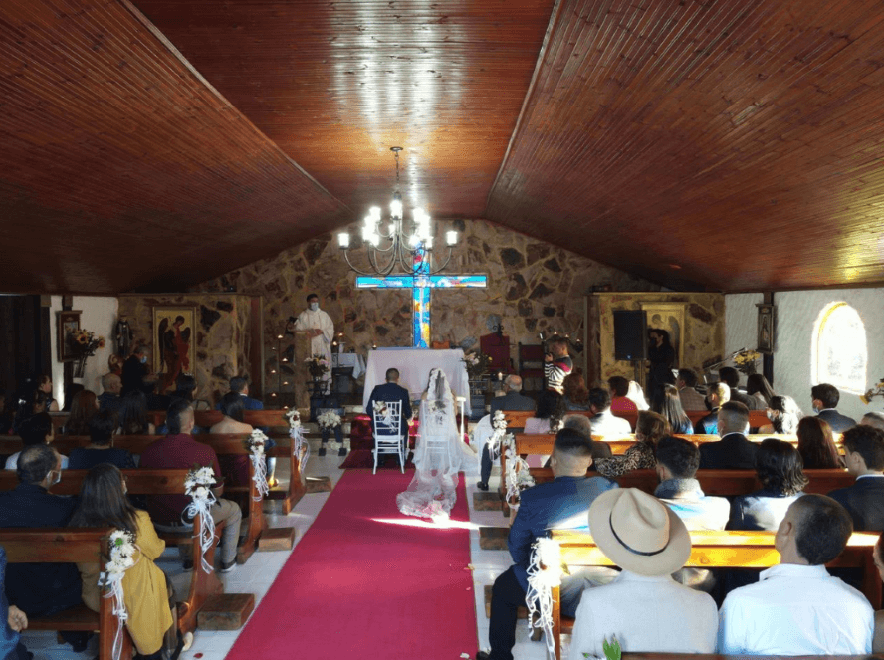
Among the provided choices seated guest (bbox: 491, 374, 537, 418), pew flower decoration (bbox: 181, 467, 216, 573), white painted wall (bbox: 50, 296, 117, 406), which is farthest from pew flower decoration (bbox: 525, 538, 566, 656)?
white painted wall (bbox: 50, 296, 117, 406)

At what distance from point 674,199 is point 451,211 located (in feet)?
24.8

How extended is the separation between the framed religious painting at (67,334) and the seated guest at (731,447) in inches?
408

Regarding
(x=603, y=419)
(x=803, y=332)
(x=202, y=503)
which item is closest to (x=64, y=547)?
(x=202, y=503)

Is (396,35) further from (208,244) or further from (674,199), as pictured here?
(208,244)

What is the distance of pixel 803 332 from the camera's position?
37.1ft

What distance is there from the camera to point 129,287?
14.7 meters

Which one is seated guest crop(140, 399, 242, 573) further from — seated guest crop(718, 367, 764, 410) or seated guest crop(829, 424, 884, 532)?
seated guest crop(718, 367, 764, 410)

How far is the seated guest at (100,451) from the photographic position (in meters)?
5.91

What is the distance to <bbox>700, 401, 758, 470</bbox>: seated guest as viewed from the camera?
598 cm

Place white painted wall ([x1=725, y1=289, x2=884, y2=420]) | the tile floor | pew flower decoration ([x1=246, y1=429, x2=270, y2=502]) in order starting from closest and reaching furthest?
the tile floor → pew flower decoration ([x1=246, y1=429, x2=270, y2=502]) → white painted wall ([x1=725, y1=289, x2=884, y2=420])

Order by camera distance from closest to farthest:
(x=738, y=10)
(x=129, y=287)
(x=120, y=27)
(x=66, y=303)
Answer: (x=738, y=10), (x=120, y=27), (x=66, y=303), (x=129, y=287)

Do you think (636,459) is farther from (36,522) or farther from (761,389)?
(761,389)

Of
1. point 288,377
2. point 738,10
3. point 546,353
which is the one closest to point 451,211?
point 546,353

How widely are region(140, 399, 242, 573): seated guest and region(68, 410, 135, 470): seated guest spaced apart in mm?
199
